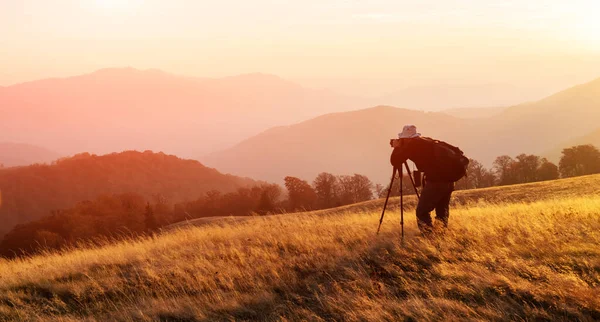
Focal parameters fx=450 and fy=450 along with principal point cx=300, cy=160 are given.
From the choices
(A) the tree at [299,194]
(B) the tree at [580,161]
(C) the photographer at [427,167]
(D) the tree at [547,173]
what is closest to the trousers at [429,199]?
(C) the photographer at [427,167]

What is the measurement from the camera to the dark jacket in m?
8.91

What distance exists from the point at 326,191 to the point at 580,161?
4510 centimetres

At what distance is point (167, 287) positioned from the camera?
809 centimetres

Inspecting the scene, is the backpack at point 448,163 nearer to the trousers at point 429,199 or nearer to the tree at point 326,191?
the trousers at point 429,199

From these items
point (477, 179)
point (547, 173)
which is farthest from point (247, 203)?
point (547, 173)

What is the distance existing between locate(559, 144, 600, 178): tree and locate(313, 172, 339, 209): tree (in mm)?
40312

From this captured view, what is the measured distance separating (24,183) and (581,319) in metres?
231

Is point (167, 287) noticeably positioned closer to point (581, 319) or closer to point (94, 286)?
point (94, 286)

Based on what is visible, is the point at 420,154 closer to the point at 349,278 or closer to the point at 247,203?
the point at 349,278

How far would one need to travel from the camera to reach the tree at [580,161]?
246 feet

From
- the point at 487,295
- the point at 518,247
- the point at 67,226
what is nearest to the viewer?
the point at 487,295

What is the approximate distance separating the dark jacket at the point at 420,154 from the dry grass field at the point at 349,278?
1310mm

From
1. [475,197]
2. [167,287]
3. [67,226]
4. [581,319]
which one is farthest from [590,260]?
[67,226]

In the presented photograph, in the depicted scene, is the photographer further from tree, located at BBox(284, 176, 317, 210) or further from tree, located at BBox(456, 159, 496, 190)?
tree, located at BBox(284, 176, 317, 210)
